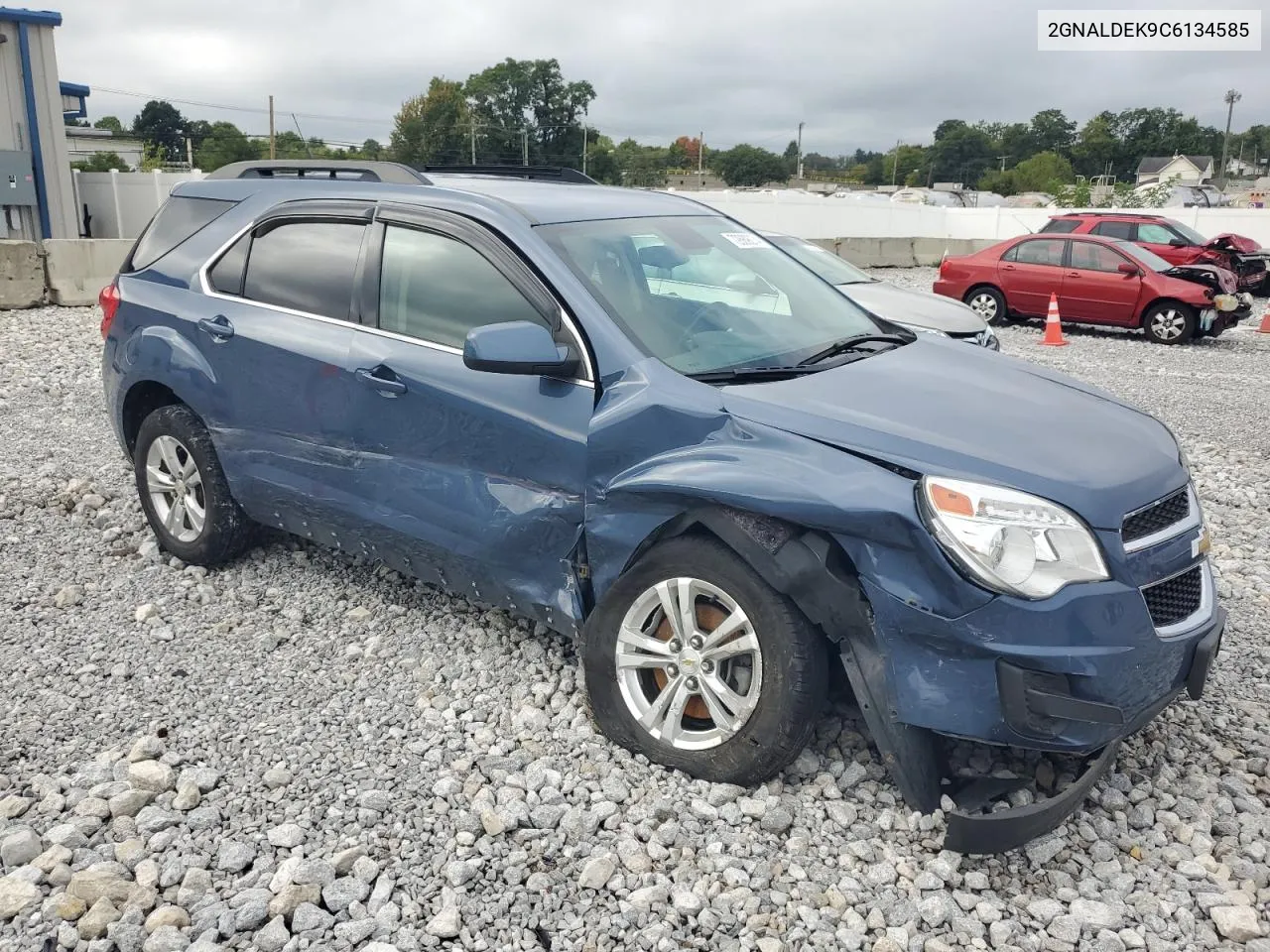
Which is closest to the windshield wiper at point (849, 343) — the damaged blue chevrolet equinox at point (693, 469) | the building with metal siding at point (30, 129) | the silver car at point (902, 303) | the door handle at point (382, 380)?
the damaged blue chevrolet equinox at point (693, 469)

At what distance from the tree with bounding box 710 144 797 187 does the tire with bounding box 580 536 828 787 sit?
11903 centimetres

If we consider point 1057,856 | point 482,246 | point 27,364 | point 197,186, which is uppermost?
point 197,186

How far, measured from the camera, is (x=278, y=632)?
14.5 ft

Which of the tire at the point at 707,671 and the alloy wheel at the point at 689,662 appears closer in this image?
the tire at the point at 707,671

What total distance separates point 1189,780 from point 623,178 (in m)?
86.3

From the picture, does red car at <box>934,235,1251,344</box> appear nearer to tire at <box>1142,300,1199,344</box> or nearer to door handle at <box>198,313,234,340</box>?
tire at <box>1142,300,1199,344</box>

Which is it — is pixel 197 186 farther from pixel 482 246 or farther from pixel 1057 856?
pixel 1057 856

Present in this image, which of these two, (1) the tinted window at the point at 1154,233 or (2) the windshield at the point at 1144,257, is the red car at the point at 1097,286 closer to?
(2) the windshield at the point at 1144,257

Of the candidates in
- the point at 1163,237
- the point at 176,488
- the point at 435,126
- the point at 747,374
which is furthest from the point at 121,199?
the point at 435,126

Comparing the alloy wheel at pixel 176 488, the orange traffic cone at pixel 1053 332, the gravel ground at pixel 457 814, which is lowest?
the gravel ground at pixel 457 814

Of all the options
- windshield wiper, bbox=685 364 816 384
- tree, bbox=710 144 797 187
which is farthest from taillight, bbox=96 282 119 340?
tree, bbox=710 144 797 187

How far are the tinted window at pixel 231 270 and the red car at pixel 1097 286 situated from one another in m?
13.3

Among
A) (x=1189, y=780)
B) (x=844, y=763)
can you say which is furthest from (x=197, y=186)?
(x=1189, y=780)

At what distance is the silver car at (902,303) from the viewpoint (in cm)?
927
